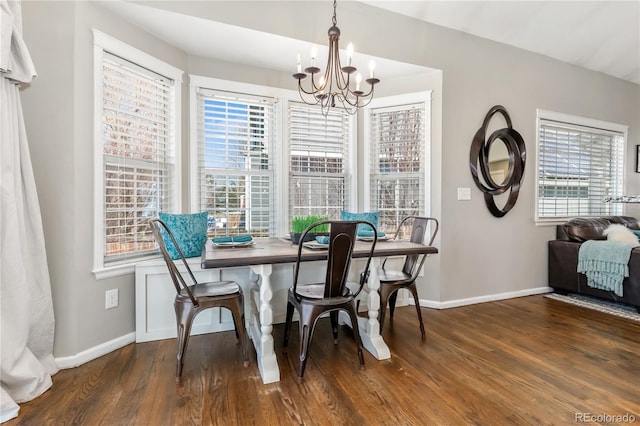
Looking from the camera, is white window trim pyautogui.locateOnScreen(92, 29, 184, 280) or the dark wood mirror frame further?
the dark wood mirror frame

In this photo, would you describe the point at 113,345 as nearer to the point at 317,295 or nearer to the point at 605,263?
the point at 317,295

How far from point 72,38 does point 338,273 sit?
2247 millimetres

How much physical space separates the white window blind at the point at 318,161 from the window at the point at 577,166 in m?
2.37

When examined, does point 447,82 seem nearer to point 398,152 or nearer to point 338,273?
point 398,152

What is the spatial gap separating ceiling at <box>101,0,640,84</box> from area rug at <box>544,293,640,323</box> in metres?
2.82

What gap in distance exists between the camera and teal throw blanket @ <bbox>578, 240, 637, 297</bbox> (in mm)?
3154

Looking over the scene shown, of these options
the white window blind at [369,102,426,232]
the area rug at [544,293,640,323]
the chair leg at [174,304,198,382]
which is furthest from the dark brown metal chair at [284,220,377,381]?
Result: the area rug at [544,293,640,323]

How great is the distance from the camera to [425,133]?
332 centimetres

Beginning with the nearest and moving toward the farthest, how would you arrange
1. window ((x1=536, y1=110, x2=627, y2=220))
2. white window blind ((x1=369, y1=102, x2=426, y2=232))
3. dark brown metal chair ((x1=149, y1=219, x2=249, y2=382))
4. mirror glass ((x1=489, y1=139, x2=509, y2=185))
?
dark brown metal chair ((x1=149, y1=219, x2=249, y2=382))
white window blind ((x1=369, y1=102, x2=426, y2=232))
mirror glass ((x1=489, y1=139, x2=509, y2=185))
window ((x1=536, y1=110, x2=627, y2=220))

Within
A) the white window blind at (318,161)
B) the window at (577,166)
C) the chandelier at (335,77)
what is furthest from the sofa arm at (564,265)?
the chandelier at (335,77)

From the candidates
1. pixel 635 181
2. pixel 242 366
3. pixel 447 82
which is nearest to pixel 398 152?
pixel 447 82

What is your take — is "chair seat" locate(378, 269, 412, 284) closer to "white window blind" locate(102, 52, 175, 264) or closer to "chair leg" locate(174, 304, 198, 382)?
"chair leg" locate(174, 304, 198, 382)

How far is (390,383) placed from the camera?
1.88m

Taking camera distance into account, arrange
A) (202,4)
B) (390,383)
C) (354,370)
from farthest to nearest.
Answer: (202,4)
(354,370)
(390,383)
